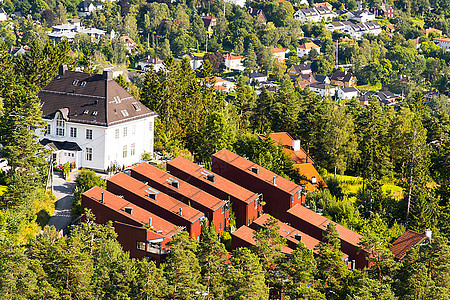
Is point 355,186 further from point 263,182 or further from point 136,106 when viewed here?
point 136,106

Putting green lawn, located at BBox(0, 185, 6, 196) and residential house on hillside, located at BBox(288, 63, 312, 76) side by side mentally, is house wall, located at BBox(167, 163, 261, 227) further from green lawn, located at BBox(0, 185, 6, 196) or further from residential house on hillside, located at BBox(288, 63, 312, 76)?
residential house on hillside, located at BBox(288, 63, 312, 76)

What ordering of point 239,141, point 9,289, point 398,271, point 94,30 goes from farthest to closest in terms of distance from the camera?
point 94,30, point 239,141, point 398,271, point 9,289

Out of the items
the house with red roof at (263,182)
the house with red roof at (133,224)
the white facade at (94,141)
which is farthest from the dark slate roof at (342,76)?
the house with red roof at (133,224)

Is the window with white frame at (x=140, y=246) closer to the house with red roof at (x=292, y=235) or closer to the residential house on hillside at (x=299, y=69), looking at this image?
the house with red roof at (x=292, y=235)

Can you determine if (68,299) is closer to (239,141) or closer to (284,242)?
(284,242)

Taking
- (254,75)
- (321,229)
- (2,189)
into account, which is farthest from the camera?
(254,75)

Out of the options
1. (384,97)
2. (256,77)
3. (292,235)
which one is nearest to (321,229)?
(292,235)

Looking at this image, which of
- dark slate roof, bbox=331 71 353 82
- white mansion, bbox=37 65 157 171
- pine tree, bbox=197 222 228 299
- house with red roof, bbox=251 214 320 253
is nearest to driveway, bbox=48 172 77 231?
white mansion, bbox=37 65 157 171

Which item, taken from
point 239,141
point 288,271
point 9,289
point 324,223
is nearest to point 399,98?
point 239,141
